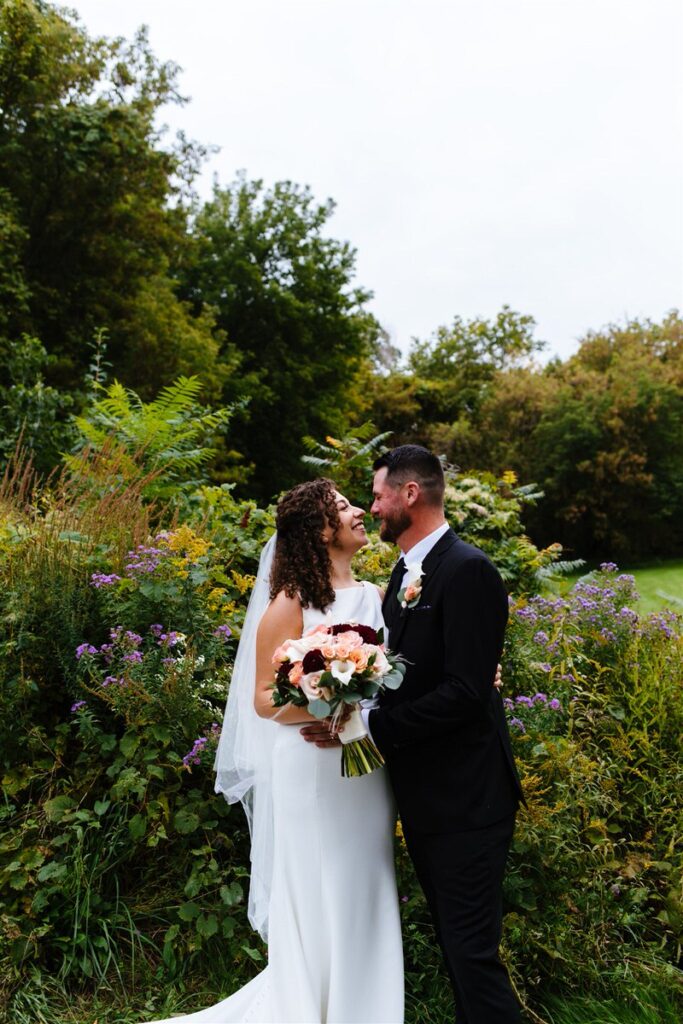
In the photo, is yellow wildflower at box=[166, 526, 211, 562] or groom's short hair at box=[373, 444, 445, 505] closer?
groom's short hair at box=[373, 444, 445, 505]

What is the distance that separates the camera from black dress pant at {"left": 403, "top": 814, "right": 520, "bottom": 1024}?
2.65 meters

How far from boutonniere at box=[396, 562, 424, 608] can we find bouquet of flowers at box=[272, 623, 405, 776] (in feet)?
0.70

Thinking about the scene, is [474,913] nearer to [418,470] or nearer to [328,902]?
[328,902]

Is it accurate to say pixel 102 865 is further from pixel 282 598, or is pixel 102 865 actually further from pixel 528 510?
pixel 528 510

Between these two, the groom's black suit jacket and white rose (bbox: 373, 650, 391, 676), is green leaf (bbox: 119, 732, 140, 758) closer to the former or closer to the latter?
the groom's black suit jacket

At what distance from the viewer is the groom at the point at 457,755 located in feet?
8.84

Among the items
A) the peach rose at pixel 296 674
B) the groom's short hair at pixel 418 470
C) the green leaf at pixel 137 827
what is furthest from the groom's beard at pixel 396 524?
the green leaf at pixel 137 827

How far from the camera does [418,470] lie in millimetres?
3070

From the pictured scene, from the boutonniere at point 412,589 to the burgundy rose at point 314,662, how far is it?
431mm

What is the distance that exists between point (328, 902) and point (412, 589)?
1257 millimetres

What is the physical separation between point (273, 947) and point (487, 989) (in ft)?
2.94

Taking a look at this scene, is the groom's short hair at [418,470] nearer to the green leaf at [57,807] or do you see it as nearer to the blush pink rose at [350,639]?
the blush pink rose at [350,639]

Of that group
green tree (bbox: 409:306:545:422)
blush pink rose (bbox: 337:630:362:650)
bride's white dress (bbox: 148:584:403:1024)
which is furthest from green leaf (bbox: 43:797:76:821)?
green tree (bbox: 409:306:545:422)

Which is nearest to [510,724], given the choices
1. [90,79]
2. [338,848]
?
[338,848]
